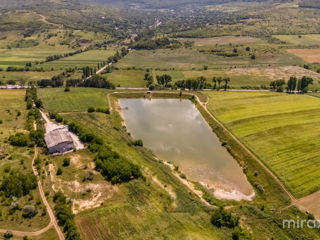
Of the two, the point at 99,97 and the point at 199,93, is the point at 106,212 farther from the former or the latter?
the point at 199,93

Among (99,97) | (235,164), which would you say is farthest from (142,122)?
(235,164)

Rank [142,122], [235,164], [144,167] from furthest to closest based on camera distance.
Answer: [142,122]
[235,164]
[144,167]

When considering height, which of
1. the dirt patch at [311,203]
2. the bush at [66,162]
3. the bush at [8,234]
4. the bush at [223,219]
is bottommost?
the dirt patch at [311,203]

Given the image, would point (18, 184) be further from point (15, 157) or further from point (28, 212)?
point (15, 157)

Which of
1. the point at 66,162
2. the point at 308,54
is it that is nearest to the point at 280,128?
the point at 66,162

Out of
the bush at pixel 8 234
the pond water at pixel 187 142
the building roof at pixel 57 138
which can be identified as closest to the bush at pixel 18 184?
the bush at pixel 8 234

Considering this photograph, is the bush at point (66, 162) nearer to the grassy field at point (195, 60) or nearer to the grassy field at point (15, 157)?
Answer: the grassy field at point (15, 157)
